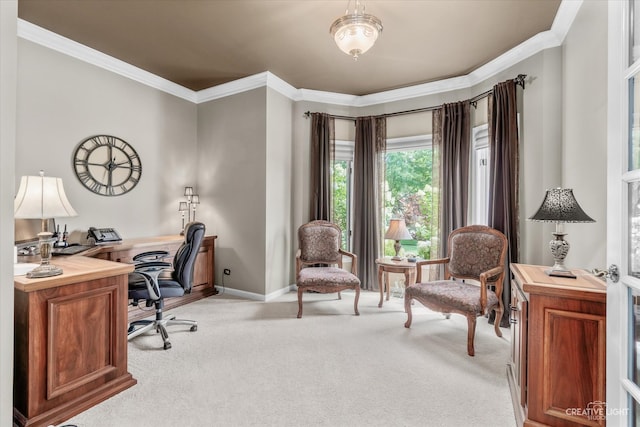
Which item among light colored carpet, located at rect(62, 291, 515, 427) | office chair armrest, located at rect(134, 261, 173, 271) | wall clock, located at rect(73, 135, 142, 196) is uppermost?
wall clock, located at rect(73, 135, 142, 196)

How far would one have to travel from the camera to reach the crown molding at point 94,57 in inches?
111

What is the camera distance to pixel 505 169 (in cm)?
317

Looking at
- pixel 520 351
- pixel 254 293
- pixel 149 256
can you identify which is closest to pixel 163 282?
pixel 149 256

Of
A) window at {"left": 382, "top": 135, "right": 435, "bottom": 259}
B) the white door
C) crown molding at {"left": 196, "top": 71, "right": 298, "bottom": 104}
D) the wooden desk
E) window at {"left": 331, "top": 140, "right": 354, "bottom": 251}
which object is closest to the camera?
the white door

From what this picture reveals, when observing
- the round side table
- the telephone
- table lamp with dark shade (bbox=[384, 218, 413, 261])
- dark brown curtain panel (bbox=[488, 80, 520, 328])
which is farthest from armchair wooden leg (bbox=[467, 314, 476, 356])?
the telephone

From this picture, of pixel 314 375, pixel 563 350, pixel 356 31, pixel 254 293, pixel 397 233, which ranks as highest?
pixel 356 31

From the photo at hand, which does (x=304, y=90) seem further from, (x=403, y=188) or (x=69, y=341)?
(x=69, y=341)

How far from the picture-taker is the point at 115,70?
3514 mm

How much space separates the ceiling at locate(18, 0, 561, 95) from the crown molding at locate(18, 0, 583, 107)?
0.28 feet

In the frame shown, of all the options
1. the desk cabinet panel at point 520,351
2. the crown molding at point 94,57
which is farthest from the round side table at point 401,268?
the crown molding at point 94,57

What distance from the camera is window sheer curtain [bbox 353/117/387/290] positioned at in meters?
4.34

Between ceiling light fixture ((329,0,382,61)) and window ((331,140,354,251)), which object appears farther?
window ((331,140,354,251))

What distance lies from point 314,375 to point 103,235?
2.60m

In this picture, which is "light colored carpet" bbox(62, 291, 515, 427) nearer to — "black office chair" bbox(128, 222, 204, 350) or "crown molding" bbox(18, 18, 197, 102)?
"black office chair" bbox(128, 222, 204, 350)
